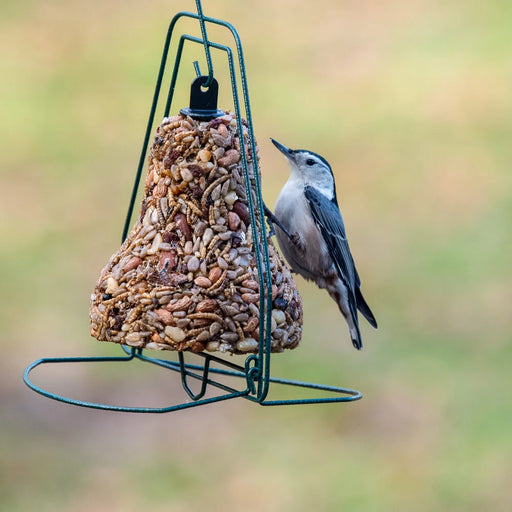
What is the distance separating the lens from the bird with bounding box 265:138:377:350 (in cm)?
533

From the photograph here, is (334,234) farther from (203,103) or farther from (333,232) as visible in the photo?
(203,103)

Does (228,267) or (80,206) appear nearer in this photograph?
(228,267)

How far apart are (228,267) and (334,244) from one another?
1154mm

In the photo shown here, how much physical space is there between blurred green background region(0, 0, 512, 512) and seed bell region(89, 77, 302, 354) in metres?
3.39

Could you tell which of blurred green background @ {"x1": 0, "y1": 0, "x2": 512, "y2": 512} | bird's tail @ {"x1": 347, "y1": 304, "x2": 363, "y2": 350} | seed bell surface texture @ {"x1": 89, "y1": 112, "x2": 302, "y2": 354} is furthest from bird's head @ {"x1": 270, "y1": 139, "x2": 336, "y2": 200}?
blurred green background @ {"x1": 0, "y1": 0, "x2": 512, "y2": 512}

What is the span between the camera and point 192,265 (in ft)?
14.1

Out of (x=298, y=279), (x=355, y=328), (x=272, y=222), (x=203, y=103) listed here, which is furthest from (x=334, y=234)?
(x=298, y=279)

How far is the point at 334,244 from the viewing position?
5359 millimetres

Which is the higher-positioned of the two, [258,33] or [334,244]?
[258,33]

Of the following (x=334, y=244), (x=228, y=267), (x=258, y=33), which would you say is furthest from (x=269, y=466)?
(x=258, y=33)

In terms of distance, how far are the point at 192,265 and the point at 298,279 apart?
5.30m

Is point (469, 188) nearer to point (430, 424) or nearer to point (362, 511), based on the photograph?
point (430, 424)

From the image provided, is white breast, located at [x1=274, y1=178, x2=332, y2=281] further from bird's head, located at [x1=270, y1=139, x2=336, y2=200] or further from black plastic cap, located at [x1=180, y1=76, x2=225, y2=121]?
black plastic cap, located at [x1=180, y1=76, x2=225, y2=121]

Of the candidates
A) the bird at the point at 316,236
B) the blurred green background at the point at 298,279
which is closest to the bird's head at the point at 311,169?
the bird at the point at 316,236
